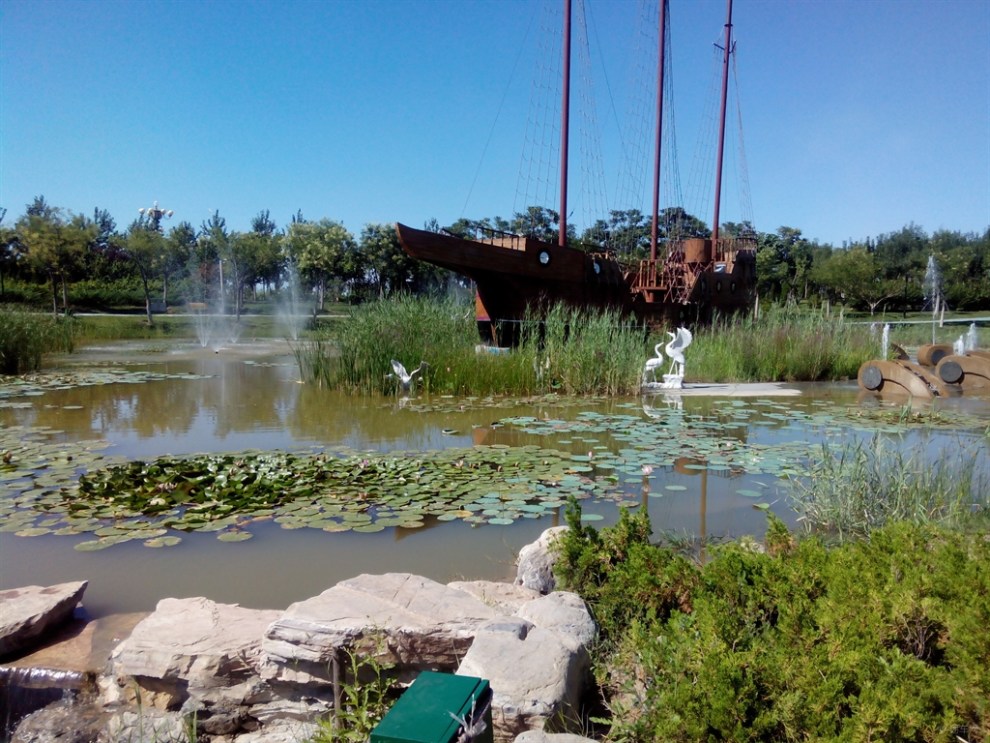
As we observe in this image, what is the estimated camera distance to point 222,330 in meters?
26.8

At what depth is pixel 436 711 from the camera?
1394mm

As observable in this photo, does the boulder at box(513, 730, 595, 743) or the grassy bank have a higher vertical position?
the grassy bank

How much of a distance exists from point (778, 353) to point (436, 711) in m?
11.2

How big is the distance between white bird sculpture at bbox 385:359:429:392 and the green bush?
6539 mm

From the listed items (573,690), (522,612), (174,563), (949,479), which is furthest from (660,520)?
(174,563)

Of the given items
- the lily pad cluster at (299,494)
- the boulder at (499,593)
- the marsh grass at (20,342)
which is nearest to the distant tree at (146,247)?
the marsh grass at (20,342)

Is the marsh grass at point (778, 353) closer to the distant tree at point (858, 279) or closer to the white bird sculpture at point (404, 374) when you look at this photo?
the white bird sculpture at point (404, 374)

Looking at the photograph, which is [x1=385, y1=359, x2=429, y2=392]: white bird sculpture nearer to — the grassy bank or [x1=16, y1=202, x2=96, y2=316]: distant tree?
the grassy bank

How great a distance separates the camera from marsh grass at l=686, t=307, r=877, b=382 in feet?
37.1

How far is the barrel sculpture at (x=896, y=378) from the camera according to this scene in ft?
30.6

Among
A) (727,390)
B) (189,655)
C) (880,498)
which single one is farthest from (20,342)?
(880,498)

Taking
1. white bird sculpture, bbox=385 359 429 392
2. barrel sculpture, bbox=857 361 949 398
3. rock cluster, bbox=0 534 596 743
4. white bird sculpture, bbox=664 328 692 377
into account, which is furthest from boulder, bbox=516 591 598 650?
barrel sculpture, bbox=857 361 949 398

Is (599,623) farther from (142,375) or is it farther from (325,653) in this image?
(142,375)

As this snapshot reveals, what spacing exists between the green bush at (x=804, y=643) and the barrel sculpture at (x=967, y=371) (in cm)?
951
